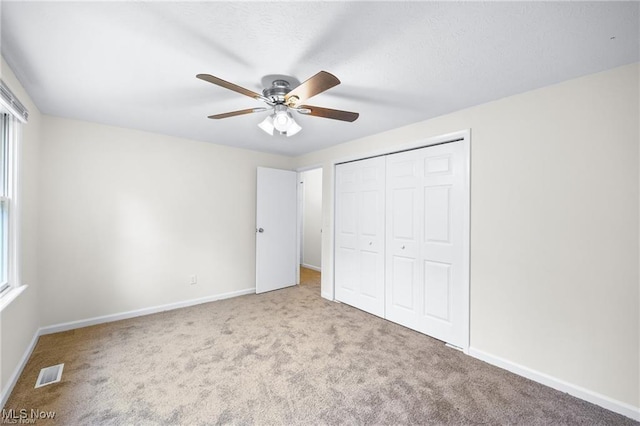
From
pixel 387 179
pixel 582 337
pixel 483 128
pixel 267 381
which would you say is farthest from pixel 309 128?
pixel 582 337

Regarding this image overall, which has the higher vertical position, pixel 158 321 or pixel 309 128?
pixel 309 128

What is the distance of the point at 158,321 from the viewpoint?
120 inches

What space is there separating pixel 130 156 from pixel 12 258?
4.91ft

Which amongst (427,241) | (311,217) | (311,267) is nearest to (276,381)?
(427,241)

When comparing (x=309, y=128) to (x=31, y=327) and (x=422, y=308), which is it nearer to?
(x=422, y=308)

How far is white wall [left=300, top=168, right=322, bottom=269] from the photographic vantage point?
240 inches

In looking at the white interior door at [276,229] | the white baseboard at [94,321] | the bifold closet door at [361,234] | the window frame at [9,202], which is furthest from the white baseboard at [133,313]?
Answer: the bifold closet door at [361,234]

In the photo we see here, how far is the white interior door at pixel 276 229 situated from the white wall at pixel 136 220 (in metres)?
0.15

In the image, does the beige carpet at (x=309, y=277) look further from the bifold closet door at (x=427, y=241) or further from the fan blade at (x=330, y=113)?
the fan blade at (x=330, y=113)

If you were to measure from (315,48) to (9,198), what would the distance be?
2.55 metres

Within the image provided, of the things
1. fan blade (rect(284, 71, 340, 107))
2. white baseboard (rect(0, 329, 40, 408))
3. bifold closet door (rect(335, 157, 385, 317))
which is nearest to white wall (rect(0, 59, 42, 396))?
white baseboard (rect(0, 329, 40, 408))

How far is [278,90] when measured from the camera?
1912 millimetres

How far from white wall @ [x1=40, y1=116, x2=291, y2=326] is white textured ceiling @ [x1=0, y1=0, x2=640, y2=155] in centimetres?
76

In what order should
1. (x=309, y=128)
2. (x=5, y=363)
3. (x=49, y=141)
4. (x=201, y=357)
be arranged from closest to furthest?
1. (x=5, y=363)
2. (x=201, y=357)
3. (x=49, y=141)
4. (x=309, y=128)
